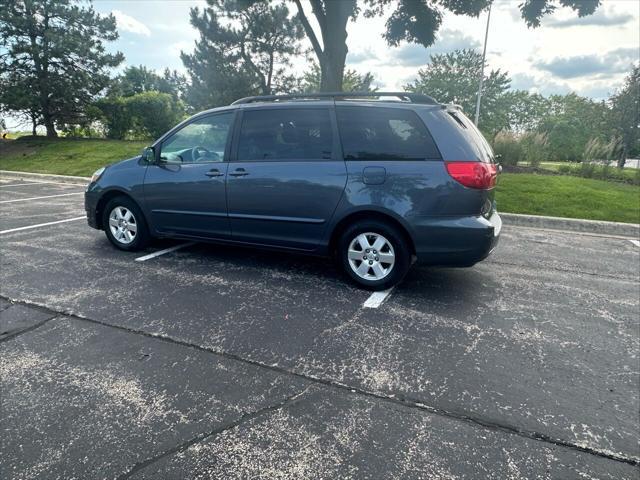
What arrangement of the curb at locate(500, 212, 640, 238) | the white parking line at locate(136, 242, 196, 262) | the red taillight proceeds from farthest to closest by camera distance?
the curb at locate(500, 212, 640, 238) → the white parking line at locate(136, 242, 196, 262) → the red taillight

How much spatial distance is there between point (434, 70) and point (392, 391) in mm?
57560

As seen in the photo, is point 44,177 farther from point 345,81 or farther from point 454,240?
point 345,81

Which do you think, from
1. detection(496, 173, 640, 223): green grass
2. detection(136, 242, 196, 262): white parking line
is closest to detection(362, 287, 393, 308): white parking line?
detection(136, 242, 196, 262): white parking line

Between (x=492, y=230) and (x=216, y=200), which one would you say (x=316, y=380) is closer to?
(x=492, y=230)

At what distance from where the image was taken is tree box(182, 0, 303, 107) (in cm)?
2580

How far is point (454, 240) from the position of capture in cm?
377

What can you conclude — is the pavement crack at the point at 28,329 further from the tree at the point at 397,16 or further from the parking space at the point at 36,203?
the tree at the point at 397,16

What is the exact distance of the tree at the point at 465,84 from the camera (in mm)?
49438

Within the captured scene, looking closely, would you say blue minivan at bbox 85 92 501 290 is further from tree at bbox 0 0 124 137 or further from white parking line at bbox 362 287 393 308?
tree at bbox 0 0 124 137

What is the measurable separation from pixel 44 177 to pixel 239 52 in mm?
18755

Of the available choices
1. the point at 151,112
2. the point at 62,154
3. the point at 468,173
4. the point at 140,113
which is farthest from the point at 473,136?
the point at 140,113

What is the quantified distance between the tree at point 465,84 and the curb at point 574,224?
146 feet

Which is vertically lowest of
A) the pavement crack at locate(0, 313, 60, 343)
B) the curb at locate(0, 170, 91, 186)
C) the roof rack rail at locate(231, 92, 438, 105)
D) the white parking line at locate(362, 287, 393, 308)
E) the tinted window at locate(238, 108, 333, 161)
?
the pavement crack at locate(0, 313, 60, 343)

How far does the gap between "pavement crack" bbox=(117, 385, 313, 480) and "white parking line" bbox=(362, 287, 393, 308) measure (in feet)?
4.55
